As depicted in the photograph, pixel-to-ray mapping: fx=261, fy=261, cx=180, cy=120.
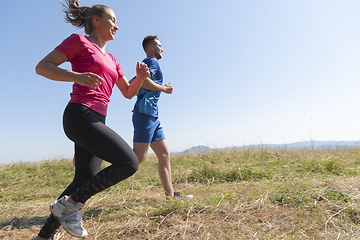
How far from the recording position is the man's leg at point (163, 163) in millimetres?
3350

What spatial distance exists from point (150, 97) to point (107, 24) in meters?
1.24

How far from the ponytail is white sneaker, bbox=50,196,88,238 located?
1490 mm

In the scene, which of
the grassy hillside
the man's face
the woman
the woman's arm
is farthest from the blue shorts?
the woman's arm

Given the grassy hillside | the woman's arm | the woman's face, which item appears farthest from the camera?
the woman's face

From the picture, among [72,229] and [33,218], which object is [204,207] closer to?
[72,229]

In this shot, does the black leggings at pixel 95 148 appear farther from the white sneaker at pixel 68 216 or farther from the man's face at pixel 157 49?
the man's face at pixel 157 49

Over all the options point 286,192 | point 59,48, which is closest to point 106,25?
point 59,48

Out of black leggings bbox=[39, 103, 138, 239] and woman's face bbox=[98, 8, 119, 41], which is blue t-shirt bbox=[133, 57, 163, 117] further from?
black leggings bbox=[39, 103, 138, 239]

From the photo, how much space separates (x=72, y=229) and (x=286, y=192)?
2188 mm

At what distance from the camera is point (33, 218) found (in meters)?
2.93

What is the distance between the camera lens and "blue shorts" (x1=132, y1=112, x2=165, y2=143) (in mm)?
3248

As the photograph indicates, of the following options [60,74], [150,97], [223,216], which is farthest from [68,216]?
[150,97]

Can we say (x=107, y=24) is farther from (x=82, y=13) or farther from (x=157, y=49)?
(x=157, y=49)

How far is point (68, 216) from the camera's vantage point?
194cm
